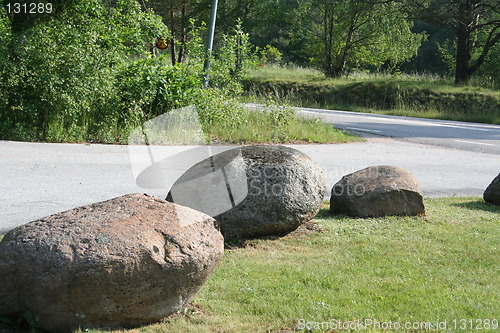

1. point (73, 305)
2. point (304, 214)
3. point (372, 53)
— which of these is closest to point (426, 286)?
point (304, 214)

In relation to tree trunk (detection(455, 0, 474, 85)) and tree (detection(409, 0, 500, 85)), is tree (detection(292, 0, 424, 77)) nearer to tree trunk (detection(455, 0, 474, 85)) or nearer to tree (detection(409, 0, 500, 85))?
tree (detection(409, 0, 500, 85))

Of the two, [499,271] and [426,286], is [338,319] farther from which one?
[499,271]

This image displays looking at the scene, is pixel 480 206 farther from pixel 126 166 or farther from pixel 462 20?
pixel 462 20

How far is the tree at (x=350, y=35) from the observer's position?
112 ft

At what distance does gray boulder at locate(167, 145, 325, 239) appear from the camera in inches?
231

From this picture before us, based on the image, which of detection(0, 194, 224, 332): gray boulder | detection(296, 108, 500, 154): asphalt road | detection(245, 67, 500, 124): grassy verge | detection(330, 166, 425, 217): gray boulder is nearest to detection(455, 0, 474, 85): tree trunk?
detection(245, 67, 500, 124): grassy verge

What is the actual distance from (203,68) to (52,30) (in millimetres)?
3848

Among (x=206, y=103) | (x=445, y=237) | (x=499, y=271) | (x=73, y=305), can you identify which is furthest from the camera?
(x=206, y=103)

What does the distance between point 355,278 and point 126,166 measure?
6.00 metres

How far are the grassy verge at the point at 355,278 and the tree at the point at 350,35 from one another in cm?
2803

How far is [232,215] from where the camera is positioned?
5.94 metres

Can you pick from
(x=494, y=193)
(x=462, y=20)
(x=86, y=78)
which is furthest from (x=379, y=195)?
(x=462, y=20)

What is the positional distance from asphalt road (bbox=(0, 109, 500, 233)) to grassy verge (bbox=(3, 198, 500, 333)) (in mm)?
2583

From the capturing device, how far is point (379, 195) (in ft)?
23.2
